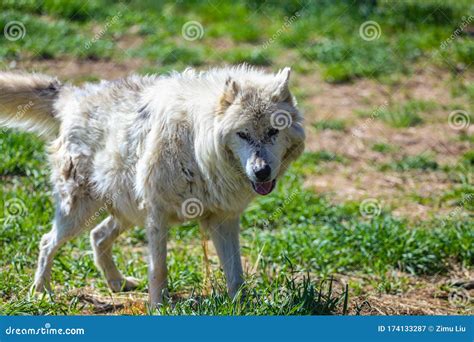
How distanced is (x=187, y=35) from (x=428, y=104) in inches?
145

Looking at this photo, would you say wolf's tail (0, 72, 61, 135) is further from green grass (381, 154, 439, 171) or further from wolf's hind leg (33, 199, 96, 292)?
green grass (381, 154, 439, 171)

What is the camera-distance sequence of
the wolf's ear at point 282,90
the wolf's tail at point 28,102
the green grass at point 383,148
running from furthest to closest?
1. the green grass at point 383,148
2. the wolf's tail at point 28,102
3. the wolf's ear at point 282,90

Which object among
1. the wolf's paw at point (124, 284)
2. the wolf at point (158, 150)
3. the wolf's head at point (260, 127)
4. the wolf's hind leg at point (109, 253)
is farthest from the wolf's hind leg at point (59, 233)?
the wolf's head at point (260, 127)

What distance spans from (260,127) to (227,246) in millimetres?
1058

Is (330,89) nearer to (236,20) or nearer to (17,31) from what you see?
(236,20)

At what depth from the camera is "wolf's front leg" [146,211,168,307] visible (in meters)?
5.98

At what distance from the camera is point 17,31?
440 inches

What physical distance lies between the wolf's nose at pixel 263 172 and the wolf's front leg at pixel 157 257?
37.9 inches

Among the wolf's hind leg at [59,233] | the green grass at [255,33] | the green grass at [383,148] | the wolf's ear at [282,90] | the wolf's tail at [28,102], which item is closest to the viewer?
the wolf's ear at [282,90]

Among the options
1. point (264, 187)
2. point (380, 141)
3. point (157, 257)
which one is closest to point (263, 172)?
point (264, 187)

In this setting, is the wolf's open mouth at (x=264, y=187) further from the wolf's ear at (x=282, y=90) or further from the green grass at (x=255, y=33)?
the green grass at (x=255, y=33)

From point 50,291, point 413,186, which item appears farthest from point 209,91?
point 413,186

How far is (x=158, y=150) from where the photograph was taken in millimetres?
5895

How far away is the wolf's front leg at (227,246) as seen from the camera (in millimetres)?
6047
